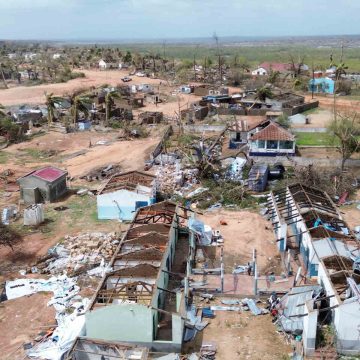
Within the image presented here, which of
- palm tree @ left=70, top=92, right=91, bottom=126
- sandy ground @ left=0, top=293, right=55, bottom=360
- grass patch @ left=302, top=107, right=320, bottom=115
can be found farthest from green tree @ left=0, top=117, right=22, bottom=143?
grass patch @ left=302, top=107, right=320, bottom=115

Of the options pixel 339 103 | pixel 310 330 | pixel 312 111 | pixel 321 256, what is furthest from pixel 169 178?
pixel 339 103

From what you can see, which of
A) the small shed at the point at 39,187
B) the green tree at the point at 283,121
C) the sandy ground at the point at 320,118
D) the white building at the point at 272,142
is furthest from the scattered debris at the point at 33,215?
the sandy ground at the point at 320,118

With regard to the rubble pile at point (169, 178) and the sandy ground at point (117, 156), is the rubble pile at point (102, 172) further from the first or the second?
the rubble pile at point (169, 178)

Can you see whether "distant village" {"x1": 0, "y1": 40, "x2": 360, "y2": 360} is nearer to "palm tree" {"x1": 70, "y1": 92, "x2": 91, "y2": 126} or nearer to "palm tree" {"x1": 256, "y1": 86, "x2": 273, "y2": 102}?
"palm tree" {"x1": 70, "y1": 92, "x2": 91, "y2": 126}

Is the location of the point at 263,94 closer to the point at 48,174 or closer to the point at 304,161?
the point at 304,161

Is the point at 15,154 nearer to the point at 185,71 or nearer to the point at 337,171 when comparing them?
the point at 337,171

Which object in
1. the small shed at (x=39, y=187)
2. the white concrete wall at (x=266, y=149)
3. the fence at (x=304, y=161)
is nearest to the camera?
the small shed at (x=39, y=187)
